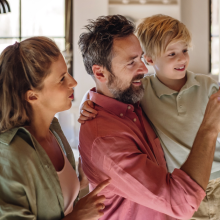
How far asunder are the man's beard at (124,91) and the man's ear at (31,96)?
1.15 feet

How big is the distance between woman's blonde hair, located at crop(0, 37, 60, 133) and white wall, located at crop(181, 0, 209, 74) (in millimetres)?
3536

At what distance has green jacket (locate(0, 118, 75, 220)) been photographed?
940 millimetres

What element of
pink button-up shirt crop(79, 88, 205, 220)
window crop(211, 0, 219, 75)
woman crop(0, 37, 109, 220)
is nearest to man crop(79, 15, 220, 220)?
pink button-up shirt crop(79, 88, 205, 220)

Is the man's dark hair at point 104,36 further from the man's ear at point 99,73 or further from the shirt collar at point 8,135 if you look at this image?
the shirt collar at point 8,135

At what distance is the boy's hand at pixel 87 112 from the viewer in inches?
50.3

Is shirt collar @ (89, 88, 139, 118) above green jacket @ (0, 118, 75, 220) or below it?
above

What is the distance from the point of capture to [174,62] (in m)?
1.53

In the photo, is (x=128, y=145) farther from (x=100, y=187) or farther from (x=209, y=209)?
(x=209, y=209)

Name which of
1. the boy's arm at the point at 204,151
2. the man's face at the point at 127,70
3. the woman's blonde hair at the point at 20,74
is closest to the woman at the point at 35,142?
the woman's blonde hair at the point at 20,74

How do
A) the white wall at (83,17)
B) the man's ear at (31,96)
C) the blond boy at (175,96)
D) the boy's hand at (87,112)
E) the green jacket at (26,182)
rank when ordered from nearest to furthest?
the green jacket at (26,182)
the man's ear at (31,96)
the boy's hand at (87,112)
the blond boy at (175,96)
the white wall at (83,17)

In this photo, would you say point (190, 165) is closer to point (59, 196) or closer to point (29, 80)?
point (59, 196)

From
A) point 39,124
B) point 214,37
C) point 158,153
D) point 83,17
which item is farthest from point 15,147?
point 214,37

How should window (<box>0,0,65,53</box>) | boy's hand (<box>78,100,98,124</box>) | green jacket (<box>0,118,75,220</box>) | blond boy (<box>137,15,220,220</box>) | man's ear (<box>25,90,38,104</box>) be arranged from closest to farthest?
green jacket (<box>0,118,75,220</box>) < man's ear (<box>25,90,38,104</box>) < boy's hand (<box>78,100,98,124</box>) < blond boy (<box>137,15,220,220</box>) < window (<box>0,0,65,53</box>)

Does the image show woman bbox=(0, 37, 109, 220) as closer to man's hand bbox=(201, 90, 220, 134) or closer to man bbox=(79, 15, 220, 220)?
man bbox=(79, 15, 220, 220)
